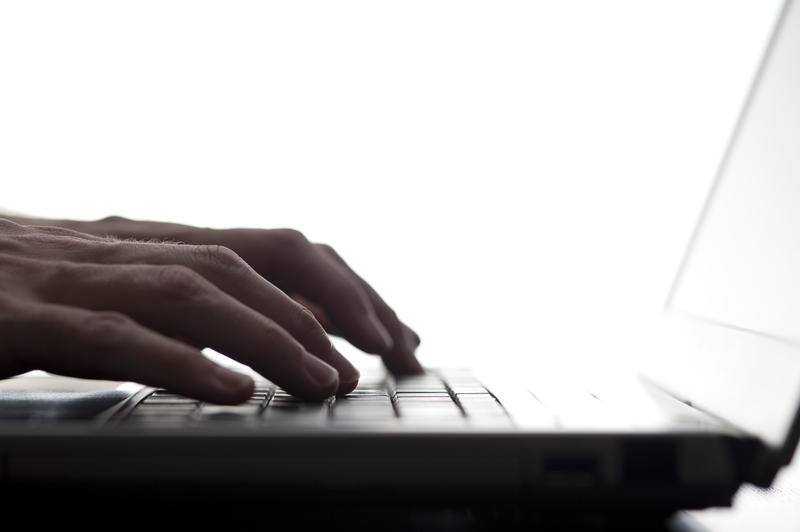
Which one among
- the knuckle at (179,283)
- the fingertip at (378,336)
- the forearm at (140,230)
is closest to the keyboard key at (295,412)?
the knuckle at (179,283)

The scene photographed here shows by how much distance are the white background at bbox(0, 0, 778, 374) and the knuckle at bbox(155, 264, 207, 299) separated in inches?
47.5

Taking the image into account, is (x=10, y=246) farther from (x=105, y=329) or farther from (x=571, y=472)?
(x=571, y=472)

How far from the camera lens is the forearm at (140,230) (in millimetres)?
832

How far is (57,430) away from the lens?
1.11 ft

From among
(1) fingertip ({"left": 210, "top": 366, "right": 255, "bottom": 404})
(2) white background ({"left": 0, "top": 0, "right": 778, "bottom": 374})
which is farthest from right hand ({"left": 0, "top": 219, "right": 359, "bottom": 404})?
(2) white background ({"left": 0, "top": 0, "right": 778, "bottom": 374})

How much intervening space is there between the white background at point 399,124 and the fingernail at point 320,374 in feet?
4.01

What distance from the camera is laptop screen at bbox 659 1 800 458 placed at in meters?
0.47

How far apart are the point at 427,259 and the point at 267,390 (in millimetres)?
1178

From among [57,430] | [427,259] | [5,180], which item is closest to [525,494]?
[57,430]

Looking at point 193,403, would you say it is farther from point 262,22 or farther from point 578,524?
point 262,22

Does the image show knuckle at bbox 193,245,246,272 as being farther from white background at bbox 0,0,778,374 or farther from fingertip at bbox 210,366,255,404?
white background at bbox 0,0,778,374

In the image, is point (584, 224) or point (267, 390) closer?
point (267, 390)

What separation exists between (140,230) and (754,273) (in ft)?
2.25

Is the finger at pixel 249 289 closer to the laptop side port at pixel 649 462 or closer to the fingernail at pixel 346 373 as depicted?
the fingernail at pixel 346 373
